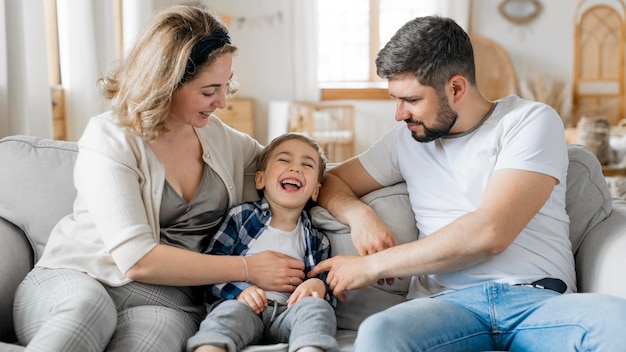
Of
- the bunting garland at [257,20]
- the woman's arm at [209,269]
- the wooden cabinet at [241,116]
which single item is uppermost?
the bunting garland at [257,20]


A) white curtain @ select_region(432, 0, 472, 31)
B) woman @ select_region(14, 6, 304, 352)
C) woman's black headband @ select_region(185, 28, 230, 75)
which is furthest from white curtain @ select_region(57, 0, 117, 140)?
white curtain @ select_region(432, 0, 472, 31)

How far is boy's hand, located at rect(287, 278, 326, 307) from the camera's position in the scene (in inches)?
75.3

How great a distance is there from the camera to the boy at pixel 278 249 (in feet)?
5.79

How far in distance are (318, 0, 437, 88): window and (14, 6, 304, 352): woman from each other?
204 inches

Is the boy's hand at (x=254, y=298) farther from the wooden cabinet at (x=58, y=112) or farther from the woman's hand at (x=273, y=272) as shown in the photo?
the wooden cabinet at (x=58, y=112)

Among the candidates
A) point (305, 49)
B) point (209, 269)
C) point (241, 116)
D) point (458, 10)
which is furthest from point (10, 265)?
point (458, 10)

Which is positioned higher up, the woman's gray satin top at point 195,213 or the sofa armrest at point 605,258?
the woman's gray satin top at point 195,213

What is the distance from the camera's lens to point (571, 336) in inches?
64.8

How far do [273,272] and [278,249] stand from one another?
0.37 feet

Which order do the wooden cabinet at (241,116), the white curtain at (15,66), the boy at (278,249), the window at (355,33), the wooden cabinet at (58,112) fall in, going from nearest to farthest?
the boy at (278,249) → the white curtain at (15,66) → the wooden cabinet at (58,112) → the wooden cabinet at (241,116) → the window at (355,33)

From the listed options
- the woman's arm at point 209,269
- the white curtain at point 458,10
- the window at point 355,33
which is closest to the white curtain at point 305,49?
the window at point 355,33

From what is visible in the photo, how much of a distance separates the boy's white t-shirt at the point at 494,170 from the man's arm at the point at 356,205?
0.14 metres

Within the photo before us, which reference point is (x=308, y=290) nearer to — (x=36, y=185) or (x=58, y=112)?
(x=36, y=185)

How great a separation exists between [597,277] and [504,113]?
0.48 m
